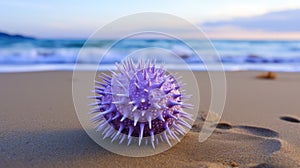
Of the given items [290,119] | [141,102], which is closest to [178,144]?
[141,102]

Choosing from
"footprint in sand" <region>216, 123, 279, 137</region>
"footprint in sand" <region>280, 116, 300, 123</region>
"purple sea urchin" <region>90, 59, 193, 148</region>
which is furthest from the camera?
"footprint in sand" <region>280, 116, 300, 123</region>

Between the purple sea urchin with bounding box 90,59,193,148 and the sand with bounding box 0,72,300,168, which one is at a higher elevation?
the purple sea urchin with bounding box 90,59,193,148

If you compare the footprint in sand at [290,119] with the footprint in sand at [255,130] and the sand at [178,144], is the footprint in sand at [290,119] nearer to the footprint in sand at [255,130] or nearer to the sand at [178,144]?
the sand at [178,144]

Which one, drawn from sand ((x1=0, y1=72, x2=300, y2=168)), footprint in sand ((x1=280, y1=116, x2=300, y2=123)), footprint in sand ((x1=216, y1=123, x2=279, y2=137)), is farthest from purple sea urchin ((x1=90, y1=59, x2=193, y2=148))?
footprint in sand ((x1=280, y1=116, x2=300, y2=123))

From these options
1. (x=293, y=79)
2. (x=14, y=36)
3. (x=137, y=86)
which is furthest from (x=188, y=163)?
(x=14, y=36)

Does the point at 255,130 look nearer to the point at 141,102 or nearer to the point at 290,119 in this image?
the point at 290,119

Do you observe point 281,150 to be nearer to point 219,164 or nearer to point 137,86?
point 219,164

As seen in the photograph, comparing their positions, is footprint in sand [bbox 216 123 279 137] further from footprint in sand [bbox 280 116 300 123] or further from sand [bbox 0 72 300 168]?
footprint in sand [bbox 280 116 300 123]
